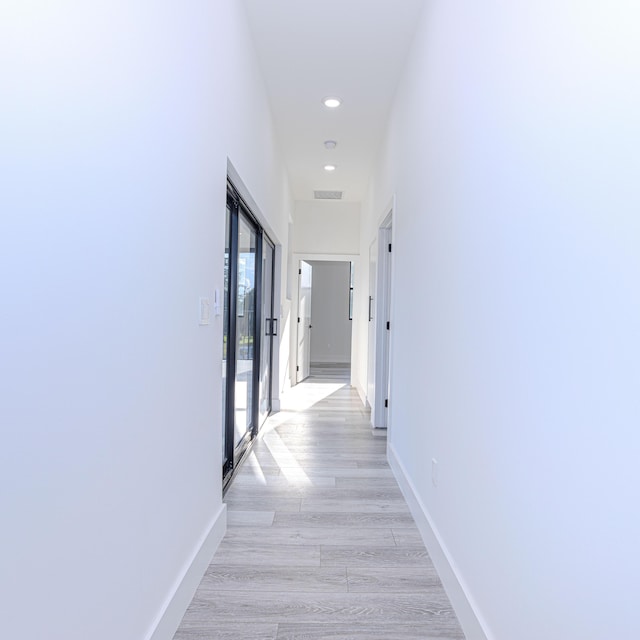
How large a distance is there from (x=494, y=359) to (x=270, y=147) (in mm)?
3062

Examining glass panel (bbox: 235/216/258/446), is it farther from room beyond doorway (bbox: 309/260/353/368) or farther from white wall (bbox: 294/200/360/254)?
room beyond doorway (bbox: 309/260/353/368)

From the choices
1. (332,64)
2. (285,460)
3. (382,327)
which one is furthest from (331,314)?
(332,64)

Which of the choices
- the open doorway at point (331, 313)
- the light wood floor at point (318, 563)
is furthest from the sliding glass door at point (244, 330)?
the open doorway at point (331, 313)

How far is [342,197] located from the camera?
6.22 metres

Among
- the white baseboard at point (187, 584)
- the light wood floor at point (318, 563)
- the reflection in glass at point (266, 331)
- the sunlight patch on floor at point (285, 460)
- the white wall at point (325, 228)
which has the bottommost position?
the sunlight patch on floor at point (285, 460)

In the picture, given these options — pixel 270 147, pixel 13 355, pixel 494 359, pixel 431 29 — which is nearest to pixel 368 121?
pixel 270 147

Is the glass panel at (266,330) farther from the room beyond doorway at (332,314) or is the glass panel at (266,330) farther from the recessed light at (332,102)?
the room beyond doorway at (332,314)

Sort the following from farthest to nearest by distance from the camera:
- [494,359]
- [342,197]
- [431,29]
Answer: [342,197], [431,29], [494,359]

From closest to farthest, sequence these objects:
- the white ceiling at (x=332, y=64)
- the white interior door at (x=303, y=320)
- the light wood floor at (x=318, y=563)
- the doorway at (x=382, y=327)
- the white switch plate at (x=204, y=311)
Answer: the light wood floor at (x=318, y=563) → the white switch plate at (x=204, y=311) → the white ceiling at (x=332, y=64) → the doorway at (x=382, y=327) → the white interior door at (x=303, y=320)

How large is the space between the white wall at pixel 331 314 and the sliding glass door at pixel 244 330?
16.6 feet

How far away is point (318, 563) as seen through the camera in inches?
77.4

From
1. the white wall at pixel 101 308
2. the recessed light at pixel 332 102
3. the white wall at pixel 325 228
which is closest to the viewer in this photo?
the white wall at pixel 101 308

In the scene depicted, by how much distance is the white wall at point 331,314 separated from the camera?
386 inches

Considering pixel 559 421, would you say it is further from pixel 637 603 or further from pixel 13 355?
pixel 13 355
